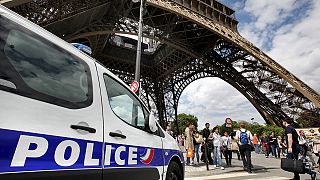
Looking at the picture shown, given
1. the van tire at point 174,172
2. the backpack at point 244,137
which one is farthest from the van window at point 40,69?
the backpack at point 244,137

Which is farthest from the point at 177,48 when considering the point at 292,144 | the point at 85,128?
the point at 85,128

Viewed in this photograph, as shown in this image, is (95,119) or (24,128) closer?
(24,128)

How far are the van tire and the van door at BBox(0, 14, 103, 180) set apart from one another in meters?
1.78

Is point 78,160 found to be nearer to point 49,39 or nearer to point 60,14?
point 49,39

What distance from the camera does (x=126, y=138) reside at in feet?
9.55

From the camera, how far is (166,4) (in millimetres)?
21312

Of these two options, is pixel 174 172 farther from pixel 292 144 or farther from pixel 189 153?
pixel 189 153

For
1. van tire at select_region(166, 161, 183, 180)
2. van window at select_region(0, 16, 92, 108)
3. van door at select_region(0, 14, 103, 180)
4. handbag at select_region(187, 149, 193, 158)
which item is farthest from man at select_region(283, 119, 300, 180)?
van window at select_region(0, 16, 92, 108)

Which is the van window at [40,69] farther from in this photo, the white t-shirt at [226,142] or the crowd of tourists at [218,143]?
the white t-shirt at [226,142]

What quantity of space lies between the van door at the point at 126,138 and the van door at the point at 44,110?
0.17m

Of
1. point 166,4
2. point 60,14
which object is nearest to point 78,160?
point 60,14

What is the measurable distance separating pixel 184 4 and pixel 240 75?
29.4 feet

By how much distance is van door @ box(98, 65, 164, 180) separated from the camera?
262cm

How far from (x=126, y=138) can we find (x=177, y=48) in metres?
23.3
